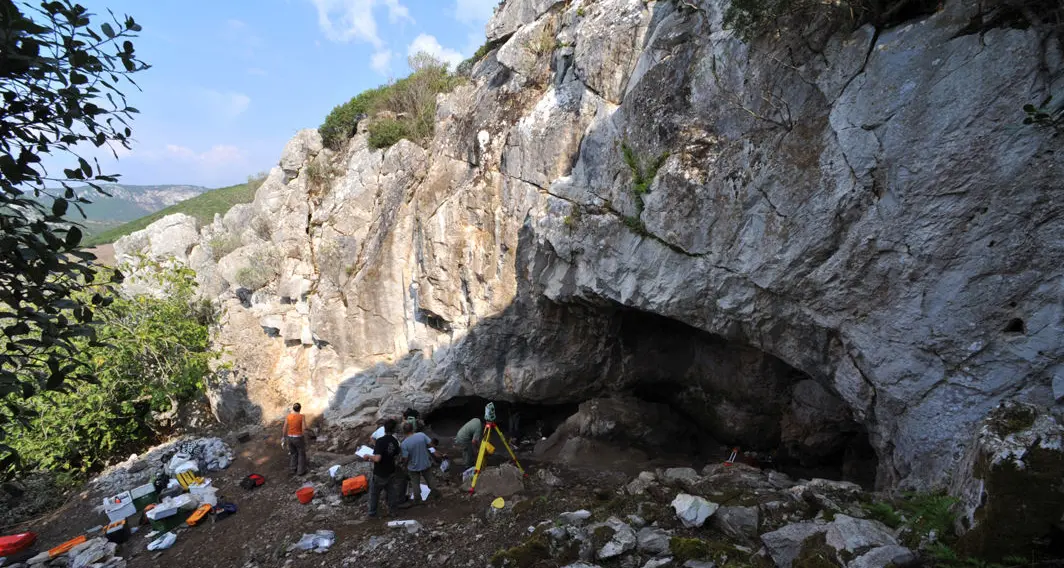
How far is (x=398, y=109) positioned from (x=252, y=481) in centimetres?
1180

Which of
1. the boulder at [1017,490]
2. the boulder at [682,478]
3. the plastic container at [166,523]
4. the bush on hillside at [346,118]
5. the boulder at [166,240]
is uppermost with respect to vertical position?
the bush on hillside at [346,118]

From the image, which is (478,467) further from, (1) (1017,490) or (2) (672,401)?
(1) (1017,490)

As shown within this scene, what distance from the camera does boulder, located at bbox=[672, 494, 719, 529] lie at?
5.86m

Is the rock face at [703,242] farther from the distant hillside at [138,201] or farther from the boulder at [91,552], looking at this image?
the distant hillside at [138,201]

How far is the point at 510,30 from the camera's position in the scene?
45.1 feet

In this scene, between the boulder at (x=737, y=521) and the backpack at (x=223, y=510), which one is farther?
the backpack at (x=223, y=510)

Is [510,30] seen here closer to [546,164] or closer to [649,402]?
[546,164]

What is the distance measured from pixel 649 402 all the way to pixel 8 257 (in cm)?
1145

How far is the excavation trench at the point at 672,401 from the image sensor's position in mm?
10344

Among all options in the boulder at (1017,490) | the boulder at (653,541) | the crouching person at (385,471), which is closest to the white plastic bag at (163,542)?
the crouching person at (385,471)

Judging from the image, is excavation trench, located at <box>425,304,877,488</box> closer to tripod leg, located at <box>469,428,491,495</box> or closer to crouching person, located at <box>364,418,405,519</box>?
tripod leg, located at <box>469,428,491,495</box>

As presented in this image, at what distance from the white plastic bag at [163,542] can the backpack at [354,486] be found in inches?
104

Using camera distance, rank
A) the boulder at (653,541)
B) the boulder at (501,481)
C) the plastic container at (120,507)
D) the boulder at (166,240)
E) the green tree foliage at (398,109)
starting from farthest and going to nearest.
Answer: the boulder at (166,240), the green tree foliage at (398,109), the plastic container at (120,507), the boulder at (501,481), the boulder at (653,541)

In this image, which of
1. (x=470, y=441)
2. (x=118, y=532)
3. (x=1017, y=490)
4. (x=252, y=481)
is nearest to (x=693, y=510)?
(x=1017, y=490)
